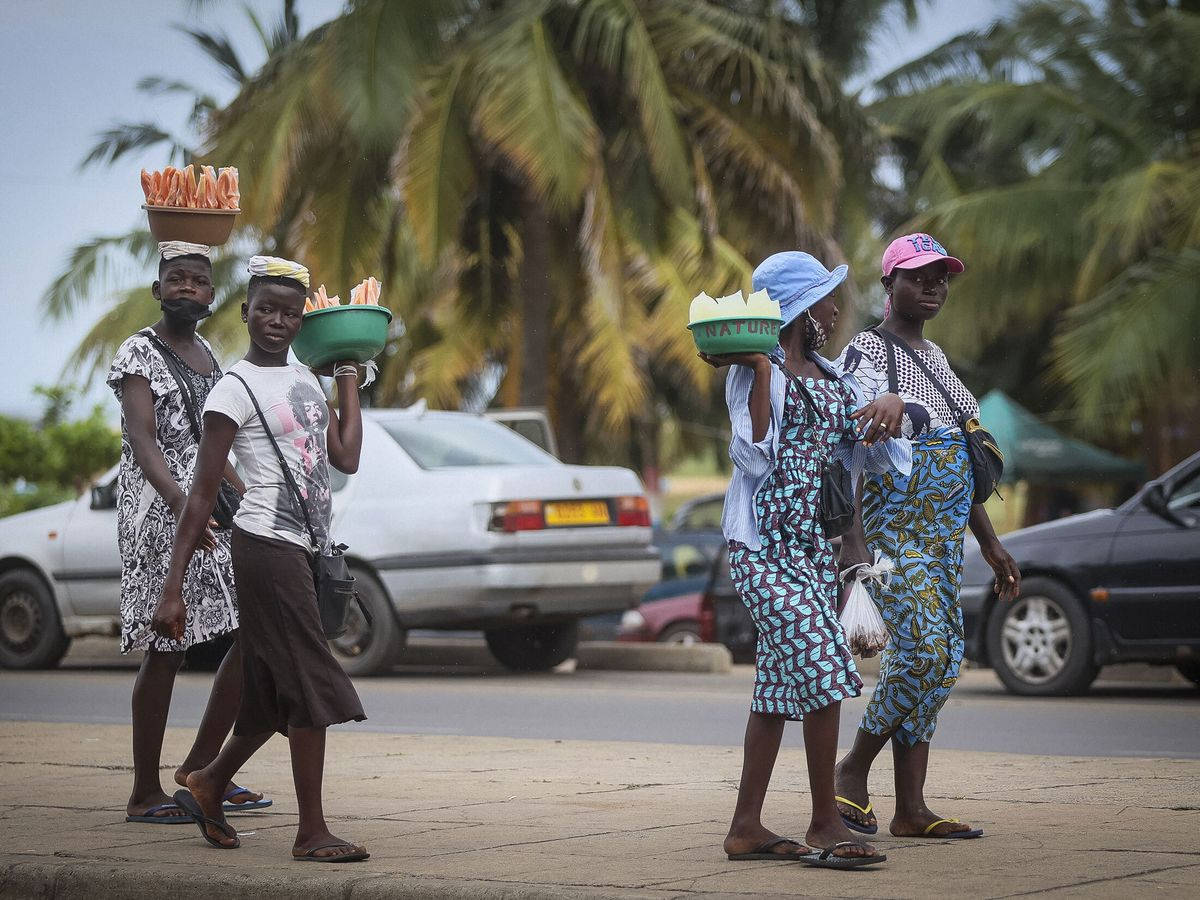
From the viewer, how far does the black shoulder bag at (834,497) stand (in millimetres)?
4840

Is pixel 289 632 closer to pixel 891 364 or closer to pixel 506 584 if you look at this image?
pixel 891 364

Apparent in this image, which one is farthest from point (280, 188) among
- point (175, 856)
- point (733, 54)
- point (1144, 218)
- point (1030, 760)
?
point (175, 856)

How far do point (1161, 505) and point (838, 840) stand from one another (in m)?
6.31

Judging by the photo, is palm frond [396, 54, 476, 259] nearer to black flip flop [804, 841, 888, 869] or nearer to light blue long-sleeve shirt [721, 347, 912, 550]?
light blue long-sleeve shirt [721, 347, 912, 550]

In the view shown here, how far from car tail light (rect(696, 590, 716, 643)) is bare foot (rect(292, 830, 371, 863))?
10512 mm

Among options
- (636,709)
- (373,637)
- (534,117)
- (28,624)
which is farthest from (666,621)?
(636,709)

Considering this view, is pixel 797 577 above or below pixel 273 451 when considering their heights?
below

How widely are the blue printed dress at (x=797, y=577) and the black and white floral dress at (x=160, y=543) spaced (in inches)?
70.6

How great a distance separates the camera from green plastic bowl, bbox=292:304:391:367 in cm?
509

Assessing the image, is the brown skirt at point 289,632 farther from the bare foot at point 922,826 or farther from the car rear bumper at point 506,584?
the car rear bumper at point 506,584

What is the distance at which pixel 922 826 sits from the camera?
5.20m

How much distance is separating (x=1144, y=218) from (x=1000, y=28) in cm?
1023

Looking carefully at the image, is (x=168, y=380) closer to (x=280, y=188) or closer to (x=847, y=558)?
(x=847, y=558)

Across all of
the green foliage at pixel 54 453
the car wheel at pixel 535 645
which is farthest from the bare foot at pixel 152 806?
the green foliage at pixel 54 453
